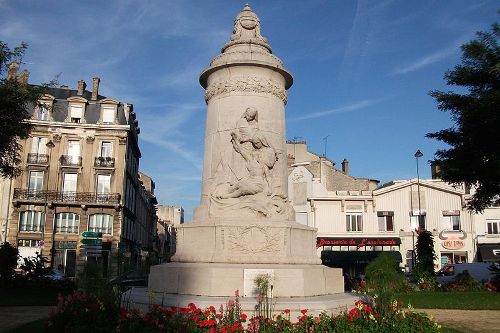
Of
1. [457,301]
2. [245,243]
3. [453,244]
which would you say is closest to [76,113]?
[453,244]

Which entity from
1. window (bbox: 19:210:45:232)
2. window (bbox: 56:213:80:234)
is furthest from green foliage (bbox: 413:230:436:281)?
window (bbox: 19:210:45:232)

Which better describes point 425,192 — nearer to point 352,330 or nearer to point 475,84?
point 475,84

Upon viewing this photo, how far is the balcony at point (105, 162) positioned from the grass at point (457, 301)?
1335 inches

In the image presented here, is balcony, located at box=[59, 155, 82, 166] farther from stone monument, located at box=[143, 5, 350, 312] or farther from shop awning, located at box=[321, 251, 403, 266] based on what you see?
stone monument, located at box=[143, 5, 350, 312]

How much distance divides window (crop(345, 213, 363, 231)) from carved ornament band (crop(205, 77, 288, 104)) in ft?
114

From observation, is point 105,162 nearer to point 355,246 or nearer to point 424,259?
point 355,246

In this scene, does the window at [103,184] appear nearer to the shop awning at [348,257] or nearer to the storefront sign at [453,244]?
the shop awning at [348,257]

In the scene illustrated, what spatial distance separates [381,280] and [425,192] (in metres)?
39.5

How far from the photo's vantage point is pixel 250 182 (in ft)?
35.0

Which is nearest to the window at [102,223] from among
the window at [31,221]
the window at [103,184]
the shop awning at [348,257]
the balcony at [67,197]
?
the balcony at [67,197]

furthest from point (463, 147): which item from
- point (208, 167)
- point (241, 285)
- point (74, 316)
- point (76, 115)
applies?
point (76, 115)

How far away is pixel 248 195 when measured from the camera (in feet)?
35.0

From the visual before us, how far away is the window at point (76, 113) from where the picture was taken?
155 feet

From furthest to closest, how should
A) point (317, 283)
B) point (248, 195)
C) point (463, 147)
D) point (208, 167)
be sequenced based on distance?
point (463, 147) < point (208, 167) < point (248, 195) < point (317, 283)
